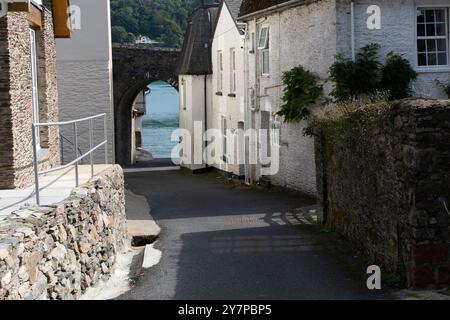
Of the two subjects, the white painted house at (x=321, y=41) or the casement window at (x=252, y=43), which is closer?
the white painted house at (x=321, y=41)

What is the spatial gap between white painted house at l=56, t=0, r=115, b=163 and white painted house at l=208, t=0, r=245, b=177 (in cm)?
562

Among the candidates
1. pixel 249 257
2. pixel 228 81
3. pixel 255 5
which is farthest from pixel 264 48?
pixel 249 257

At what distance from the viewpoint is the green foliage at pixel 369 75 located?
64.5ft

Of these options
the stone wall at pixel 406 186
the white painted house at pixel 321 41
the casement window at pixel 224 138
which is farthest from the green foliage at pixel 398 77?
the casement window at pixel 224 138

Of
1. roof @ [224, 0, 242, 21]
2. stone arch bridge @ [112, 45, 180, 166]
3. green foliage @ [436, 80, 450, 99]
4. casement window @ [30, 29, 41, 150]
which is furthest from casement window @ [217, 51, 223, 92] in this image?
casement window @ [30, 29, 41, 150]

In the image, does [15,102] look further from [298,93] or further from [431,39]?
[431,39]

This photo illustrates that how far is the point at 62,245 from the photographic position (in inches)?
366

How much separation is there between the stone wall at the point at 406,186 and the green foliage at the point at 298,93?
356 inches

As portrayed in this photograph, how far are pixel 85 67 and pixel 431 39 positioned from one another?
11625 millimetres

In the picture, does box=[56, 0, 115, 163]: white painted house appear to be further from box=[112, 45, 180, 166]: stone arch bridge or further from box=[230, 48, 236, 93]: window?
box=[112, 45, 180, 166]: stone arch bridge

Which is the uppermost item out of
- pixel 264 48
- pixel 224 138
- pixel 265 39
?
pixel 265 39

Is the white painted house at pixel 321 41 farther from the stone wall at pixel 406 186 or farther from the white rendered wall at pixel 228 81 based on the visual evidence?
the stone wall at pixel 406 186

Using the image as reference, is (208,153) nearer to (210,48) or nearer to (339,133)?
(210,48)

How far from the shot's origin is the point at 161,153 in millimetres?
73312
